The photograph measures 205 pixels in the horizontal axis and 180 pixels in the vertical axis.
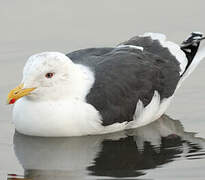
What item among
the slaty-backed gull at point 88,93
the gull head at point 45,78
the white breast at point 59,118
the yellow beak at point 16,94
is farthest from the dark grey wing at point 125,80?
the yellow beak at point 16,94

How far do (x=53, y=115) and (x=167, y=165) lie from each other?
66.9 inches

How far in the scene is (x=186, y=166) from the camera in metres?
10.0

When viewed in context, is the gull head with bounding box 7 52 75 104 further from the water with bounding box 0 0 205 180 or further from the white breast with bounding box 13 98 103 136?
the water with bounding box 0 0 205 180

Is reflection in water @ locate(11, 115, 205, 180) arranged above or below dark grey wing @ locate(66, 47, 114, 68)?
below

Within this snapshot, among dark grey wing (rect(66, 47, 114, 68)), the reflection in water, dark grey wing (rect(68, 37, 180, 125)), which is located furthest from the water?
dark grey wing (rect(66, 47, 114, 68))

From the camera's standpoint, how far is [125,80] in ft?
37.2

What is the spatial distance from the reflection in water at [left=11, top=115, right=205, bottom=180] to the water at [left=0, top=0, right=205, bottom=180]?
0.01 m

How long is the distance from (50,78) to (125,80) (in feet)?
3.39

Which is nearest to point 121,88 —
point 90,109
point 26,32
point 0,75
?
point 90,109

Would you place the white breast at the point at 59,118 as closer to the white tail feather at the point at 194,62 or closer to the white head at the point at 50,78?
the white head at the point at 50,78

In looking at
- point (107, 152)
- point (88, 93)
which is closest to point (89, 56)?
point (88, 93)

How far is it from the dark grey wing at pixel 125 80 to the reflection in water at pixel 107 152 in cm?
32

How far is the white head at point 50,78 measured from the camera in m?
10.8

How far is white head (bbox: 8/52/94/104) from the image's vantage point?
10773mm
